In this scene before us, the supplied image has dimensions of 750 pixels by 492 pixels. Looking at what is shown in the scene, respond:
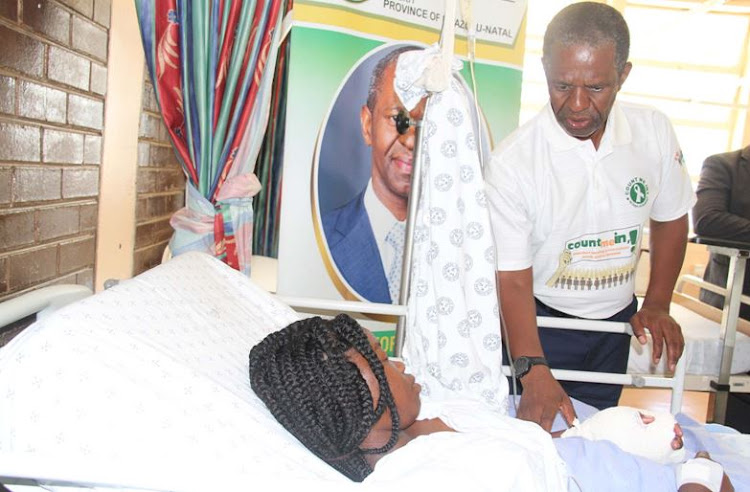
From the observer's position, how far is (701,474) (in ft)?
4.46

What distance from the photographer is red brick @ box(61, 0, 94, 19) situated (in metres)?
1.93

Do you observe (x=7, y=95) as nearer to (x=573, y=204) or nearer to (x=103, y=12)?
(x=103, y=12)

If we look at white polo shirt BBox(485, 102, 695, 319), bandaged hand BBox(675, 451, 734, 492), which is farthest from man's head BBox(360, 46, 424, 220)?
bandaged hand BBox(675, 451, 734, 492)

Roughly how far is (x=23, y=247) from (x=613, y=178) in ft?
5.40

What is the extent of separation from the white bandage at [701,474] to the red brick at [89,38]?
190 cm

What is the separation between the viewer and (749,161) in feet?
12.0

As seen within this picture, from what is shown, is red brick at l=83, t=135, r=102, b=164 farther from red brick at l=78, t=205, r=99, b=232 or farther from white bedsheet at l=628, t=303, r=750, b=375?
white bedsheet at l=628, t=303, r=750, b=375

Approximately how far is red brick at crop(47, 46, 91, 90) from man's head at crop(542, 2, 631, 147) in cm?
134

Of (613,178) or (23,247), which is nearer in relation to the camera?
(23,247)

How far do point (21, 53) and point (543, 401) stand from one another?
153 cm

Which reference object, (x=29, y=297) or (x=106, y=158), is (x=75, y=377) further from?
(x=106, y=158)

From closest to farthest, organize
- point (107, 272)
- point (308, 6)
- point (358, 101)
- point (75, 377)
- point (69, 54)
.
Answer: point (75, 377) < point (69, 54) < point (107, 272) < point (308, 6) < point (358, 101)

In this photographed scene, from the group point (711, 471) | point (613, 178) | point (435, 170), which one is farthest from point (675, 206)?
point (711, 471)

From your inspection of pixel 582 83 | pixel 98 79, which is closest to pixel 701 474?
pixel 582 83
